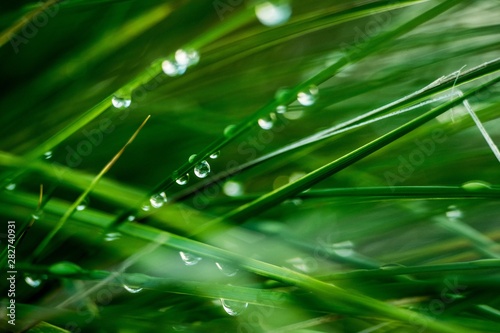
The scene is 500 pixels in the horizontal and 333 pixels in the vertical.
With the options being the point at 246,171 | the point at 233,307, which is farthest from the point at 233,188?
the point at 233,307

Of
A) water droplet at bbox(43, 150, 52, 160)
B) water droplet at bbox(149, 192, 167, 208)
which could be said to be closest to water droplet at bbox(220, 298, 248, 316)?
water droplet at bbox(149, 192, 167, 208)

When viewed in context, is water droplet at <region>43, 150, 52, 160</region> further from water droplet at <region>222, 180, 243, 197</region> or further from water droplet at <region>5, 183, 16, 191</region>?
water droplet at <region>222, 180, 243, 197</region>

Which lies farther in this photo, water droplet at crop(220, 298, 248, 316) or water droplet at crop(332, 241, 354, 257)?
water droplet at crop(332, 241, 354, 257)

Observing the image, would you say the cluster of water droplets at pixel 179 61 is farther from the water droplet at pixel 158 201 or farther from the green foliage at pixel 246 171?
the water droplet at pixel 158 201

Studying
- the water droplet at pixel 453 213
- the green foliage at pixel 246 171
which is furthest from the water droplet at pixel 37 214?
the water droplet at pixel 453 213

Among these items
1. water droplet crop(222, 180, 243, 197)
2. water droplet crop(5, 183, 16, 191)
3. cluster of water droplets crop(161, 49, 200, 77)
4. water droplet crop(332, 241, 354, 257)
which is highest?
cluster of water droplets crop(161, 49, 200, 77)

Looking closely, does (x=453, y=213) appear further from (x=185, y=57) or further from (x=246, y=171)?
(x=185, y=57)

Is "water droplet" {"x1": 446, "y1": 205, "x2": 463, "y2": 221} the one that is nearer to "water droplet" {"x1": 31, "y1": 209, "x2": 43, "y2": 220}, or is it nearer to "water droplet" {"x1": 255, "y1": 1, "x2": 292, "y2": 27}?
"water droplet" {"x1": 255, "y1": 1, "x2": 292, "y2": 27}

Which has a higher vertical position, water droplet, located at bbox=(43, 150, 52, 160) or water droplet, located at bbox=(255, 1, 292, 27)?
water droplet, located at bbox=(255, 1, 292, 27)

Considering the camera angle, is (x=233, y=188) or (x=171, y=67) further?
(x=233, y=188)

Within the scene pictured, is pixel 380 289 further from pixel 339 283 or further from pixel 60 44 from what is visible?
pixel 60 44
